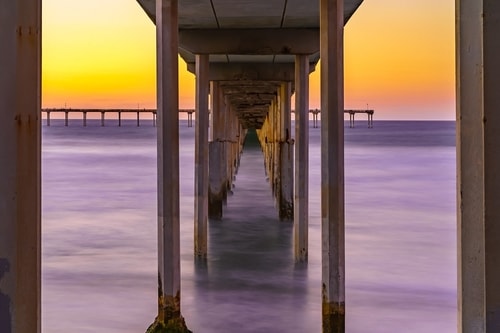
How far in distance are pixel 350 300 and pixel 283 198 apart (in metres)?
4.65

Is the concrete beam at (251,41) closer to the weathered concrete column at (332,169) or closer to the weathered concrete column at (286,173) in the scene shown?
the weathered concrete column at (286,173)

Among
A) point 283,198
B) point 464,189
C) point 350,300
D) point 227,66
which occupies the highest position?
point 227,66

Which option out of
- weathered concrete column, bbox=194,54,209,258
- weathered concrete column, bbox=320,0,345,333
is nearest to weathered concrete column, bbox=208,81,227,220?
weathered concrete column, bbox=194,54,209,258

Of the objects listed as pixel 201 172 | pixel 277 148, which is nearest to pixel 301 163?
pixel 201 172

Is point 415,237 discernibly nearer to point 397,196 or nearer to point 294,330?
point 294,330

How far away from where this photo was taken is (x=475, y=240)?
1.77m

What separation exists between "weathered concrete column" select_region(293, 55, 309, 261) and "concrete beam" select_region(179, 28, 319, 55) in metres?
0.21

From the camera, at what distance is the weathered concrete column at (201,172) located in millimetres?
7996

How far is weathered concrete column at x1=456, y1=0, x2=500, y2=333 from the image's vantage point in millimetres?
1722

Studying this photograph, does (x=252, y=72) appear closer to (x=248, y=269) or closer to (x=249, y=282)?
(x=248, y=269)

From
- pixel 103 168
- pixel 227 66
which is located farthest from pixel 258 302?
pixel 103 168
